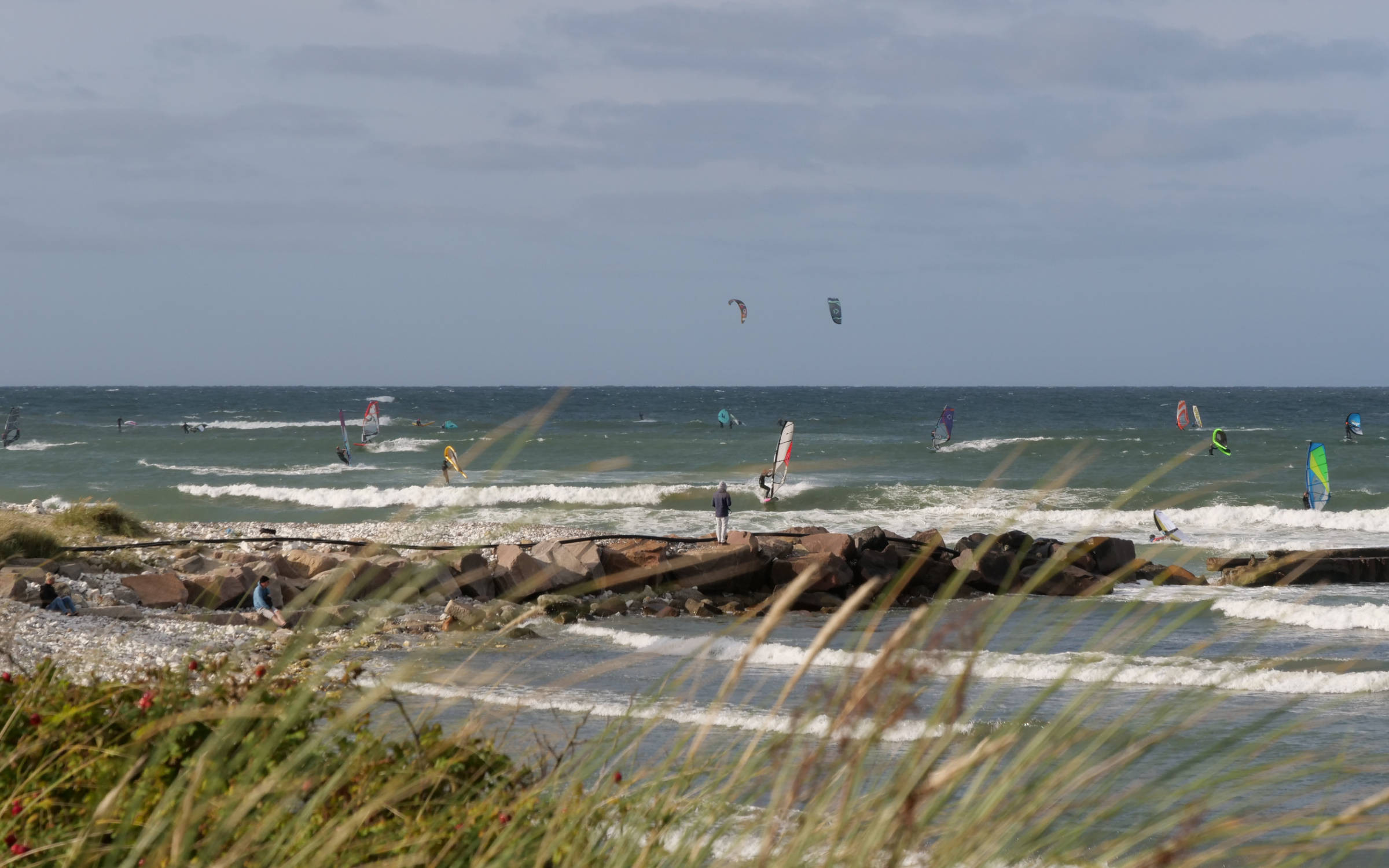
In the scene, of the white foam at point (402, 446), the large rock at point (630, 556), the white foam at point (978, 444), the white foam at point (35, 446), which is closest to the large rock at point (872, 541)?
the large rock at point (630, 556)

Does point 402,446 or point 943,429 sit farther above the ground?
point 943,429

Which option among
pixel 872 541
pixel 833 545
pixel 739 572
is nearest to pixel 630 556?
pixel 739 572

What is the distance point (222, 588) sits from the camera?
13.1m

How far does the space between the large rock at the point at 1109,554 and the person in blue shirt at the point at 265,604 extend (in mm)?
11723

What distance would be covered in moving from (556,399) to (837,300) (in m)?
35.9

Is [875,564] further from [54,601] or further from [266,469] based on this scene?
[266,469]

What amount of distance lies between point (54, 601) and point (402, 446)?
4151 centimetres

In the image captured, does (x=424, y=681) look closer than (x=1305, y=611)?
Yes

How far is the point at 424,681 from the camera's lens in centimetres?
276

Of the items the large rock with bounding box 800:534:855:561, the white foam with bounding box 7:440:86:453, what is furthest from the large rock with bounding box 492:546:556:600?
the white foam with bounding box 7:440:86:453

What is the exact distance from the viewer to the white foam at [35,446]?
162 ft

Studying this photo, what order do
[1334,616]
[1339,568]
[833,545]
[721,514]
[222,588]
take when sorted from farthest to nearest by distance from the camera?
[1339,568] < [721,514] < [833,545] < [1334,616] < [222,588]

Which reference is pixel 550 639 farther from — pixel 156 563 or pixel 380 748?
pixel 380 748

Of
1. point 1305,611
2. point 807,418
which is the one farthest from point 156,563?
point 807,418
